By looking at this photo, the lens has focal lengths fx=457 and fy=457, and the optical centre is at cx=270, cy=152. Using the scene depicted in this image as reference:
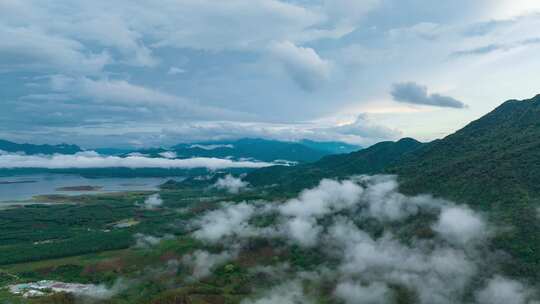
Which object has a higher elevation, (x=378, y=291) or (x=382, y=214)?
(x=382, y=214)

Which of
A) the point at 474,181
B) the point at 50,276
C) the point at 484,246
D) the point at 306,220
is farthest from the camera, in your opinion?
the point at 306,220

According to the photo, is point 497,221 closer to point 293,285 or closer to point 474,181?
point 474,181

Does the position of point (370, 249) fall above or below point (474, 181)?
below

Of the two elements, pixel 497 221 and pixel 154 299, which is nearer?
pixel 154 299

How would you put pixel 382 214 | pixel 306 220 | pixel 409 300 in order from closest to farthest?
1. pixel 409 300
2. pixel 382 214
3. pixel 306 220

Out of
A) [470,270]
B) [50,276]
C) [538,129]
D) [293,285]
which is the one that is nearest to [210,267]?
[293,285]

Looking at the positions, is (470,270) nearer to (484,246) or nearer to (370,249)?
(484,246)

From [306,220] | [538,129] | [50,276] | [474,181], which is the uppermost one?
[538,129]

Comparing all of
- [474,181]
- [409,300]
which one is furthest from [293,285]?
[474,181]

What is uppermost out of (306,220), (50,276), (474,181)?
(474,181)
